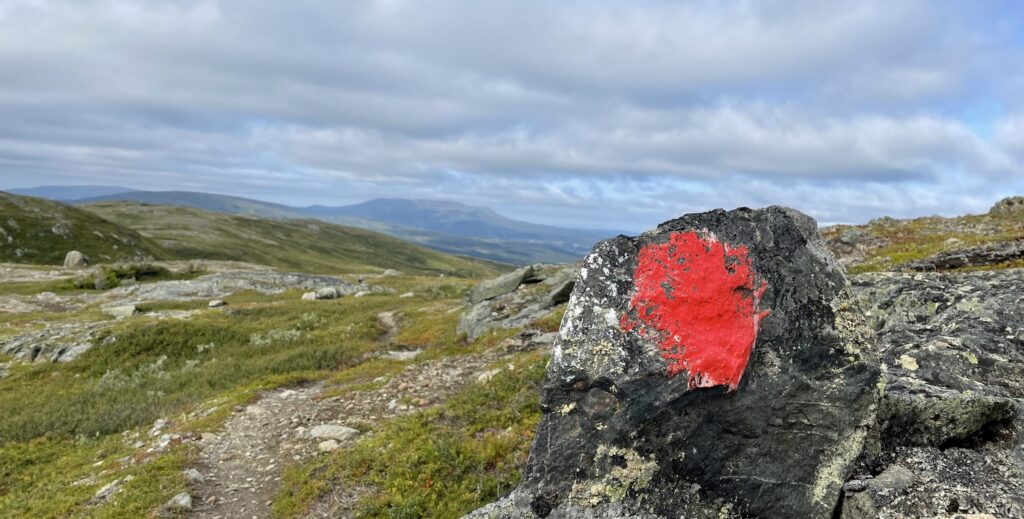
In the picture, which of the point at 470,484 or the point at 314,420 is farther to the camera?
the point at 314,420

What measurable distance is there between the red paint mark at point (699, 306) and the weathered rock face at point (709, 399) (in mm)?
17

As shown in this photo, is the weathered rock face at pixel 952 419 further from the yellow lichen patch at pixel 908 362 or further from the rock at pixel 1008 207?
the rock at pixel 1008 207

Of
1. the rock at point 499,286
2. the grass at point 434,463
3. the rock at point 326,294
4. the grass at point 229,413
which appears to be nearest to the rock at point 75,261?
the grass at point 229,413

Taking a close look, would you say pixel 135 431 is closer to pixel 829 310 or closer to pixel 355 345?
pixel 355 345

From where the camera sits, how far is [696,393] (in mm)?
6965

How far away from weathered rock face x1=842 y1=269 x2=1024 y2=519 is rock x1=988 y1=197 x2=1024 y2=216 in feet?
142

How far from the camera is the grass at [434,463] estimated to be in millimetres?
10656

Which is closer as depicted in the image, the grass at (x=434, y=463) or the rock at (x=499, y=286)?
the grass at (x=434, y=463)

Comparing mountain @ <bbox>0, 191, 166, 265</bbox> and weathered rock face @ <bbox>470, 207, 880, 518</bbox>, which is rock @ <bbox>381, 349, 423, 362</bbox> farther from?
mountain @ <bbox>0, 191, 166, 265</bbox>

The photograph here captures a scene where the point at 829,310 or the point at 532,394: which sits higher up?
the point at 829,310

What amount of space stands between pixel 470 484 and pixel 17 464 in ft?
56.3

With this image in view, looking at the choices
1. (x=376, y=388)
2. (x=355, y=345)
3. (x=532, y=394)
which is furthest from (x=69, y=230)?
(x=532, y=394)

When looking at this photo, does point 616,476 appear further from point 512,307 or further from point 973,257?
point 512,307

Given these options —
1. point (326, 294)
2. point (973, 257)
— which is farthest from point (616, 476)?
point (326, 294)
